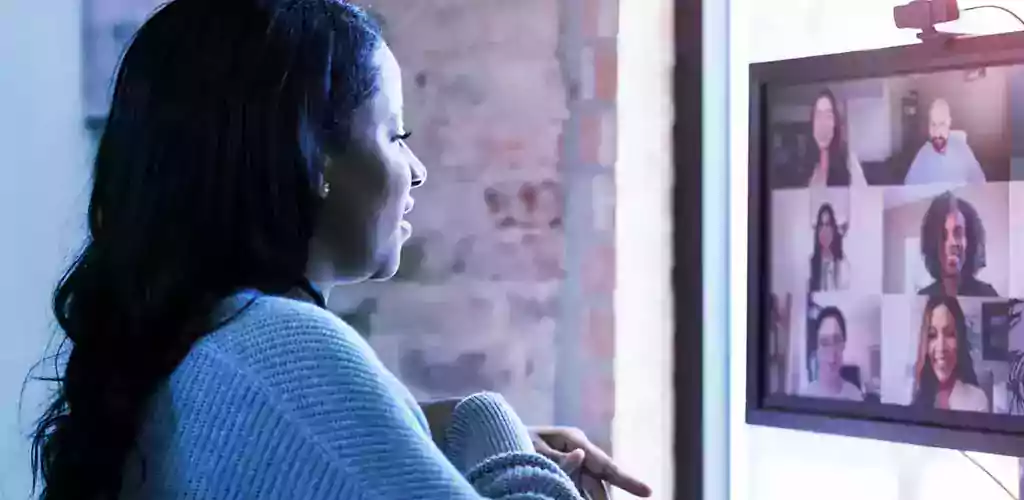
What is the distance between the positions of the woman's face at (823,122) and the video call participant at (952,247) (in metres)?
0.14

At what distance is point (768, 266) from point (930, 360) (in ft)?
0.71

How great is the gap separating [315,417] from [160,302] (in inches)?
5.9

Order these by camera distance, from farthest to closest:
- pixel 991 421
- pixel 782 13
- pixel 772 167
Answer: pixel 782 13 → pixel 772 167 → pixel 991 421

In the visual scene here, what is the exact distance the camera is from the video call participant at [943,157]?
1.13 metres

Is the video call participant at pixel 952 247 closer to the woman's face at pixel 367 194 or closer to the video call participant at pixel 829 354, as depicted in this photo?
the video call participant at pixel 829 354

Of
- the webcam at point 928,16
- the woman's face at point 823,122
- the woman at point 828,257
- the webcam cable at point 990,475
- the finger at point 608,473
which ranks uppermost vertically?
the webcam at point 928,16

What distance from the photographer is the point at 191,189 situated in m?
0.72

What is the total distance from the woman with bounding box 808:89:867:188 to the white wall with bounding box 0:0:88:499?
2.79 feet

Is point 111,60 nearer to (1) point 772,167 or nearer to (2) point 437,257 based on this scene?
(2) point 437,257

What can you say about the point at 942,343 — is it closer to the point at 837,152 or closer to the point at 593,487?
the point at 837,152

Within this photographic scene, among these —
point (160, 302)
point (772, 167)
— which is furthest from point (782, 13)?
point (160, 302)

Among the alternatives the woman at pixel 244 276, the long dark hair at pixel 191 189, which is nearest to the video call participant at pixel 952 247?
the woman at pixel 244 276

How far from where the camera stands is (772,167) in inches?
50.3

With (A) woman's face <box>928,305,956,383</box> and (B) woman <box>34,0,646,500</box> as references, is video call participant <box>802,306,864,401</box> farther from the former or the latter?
(B) woman <box>34,0,646,500</box>
